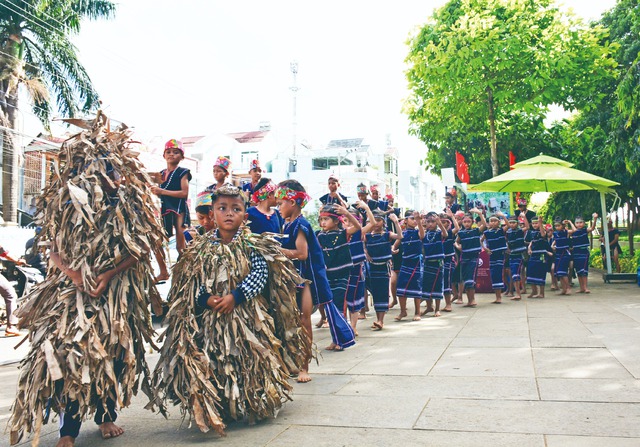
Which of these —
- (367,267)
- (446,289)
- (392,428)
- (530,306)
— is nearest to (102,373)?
(392,428)

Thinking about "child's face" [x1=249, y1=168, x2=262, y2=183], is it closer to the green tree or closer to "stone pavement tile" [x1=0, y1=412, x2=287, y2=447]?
"stone pavement tile" [x1=0, y1=412, x2=287, y2=447]

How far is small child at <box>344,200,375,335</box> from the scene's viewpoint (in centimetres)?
767

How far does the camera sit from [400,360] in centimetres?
610

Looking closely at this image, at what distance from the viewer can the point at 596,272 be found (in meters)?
19.5

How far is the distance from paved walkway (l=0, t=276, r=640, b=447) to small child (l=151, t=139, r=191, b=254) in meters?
1.92

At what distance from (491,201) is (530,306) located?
29.6 feet

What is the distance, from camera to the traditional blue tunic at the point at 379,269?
8.52 metres

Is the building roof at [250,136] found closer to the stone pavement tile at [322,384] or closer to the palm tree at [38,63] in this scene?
the palm tree at [38,63]

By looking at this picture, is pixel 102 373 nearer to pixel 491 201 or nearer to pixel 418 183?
pixel 491 201

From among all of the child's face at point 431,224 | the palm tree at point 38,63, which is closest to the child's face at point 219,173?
the child's face at point 431,224

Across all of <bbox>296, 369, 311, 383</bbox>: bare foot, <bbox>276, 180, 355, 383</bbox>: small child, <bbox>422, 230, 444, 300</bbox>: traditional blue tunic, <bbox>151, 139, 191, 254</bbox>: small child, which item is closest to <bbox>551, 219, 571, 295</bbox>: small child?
<bbox>422, 230, 444, 300</bbox>: traditional blue tunic

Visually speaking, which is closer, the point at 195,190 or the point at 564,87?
the point at 564,87

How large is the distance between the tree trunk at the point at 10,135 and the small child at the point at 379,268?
1551 centimetres

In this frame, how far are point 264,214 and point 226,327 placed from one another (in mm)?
2140
